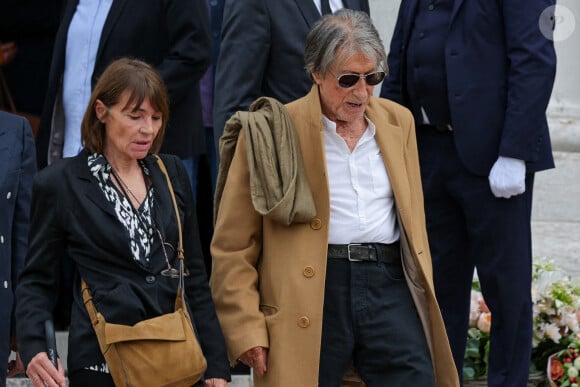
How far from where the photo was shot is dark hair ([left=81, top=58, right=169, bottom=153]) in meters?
4.36

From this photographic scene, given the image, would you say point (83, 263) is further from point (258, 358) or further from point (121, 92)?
point (258, 358)

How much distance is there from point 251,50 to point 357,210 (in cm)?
133

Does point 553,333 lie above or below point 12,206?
below

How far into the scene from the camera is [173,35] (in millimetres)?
6086

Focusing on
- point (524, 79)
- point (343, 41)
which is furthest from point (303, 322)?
point (524, 79)

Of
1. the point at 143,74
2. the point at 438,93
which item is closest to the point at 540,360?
the point at 438,93

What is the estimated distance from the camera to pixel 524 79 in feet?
18.5

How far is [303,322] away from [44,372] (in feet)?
2.89

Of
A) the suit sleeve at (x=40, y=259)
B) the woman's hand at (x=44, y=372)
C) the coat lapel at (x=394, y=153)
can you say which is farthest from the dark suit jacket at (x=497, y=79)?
the woman's hand at (x=44, y=372)

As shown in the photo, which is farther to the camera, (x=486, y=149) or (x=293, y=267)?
(x=486, y=149)

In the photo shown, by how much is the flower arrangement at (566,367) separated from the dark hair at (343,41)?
2350 millimetres

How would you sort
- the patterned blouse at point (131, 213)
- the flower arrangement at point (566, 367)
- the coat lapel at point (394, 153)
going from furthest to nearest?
1. the flower arrangement at point (566, 367)
2. the coat lapel at point (394, 153)
3. the patterned blouse at point (131, 213)

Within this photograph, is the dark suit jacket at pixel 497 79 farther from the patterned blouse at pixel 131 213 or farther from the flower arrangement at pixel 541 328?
the patterned blouse at pixel 131 213

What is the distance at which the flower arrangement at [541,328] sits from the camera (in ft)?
21.4
